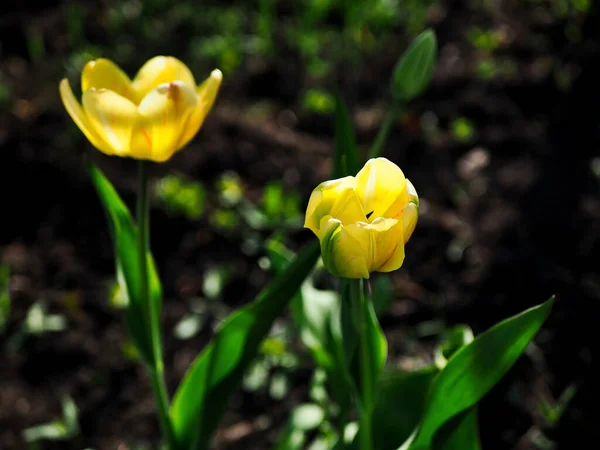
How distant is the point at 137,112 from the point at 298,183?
111 cm

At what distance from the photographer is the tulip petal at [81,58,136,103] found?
3.53ft

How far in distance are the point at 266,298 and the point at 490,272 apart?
2.95ft

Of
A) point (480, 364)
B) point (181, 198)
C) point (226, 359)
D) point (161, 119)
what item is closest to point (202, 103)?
point (161, 119)

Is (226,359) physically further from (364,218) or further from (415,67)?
(415,67)

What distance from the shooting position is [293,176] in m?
2.11

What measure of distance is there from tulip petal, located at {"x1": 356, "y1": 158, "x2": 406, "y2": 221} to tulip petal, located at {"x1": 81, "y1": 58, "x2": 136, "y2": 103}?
42 cm

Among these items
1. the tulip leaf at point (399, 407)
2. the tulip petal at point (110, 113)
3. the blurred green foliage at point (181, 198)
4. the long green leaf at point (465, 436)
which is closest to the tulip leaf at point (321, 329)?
the tulip leaf at point (399, 407)

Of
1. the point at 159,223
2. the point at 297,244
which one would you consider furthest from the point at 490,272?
the point at 159,223

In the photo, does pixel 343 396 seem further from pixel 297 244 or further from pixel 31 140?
pixel 31 140

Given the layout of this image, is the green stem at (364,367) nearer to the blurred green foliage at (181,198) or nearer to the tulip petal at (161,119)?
the tulip petal at (161,119)

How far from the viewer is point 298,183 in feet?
6.84

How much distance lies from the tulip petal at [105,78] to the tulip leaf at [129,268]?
0.12m

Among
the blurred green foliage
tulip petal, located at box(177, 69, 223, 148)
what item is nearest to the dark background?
the blurred green foliage

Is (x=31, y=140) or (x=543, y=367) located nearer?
(x=543, y=367)
